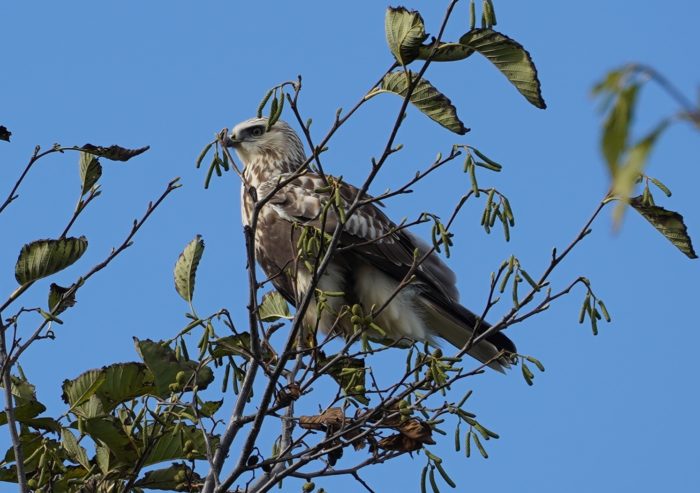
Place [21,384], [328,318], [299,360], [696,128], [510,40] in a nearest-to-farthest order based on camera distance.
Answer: [696,128] < [510,40] < [21,384] < [299,360] < [328,318]

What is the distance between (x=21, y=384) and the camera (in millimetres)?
3234

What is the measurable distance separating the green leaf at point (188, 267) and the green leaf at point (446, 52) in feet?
3.48

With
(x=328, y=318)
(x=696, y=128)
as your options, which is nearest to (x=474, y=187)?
(x=696, y=128)

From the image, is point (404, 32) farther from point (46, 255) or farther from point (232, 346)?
point (46, 255)

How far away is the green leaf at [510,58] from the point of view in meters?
2.53

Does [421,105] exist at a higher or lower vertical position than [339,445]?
higher

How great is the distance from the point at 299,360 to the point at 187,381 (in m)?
0.78

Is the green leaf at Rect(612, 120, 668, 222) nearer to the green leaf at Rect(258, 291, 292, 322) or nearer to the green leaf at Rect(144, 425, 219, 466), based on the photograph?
the green leaf at Rect(144, 425, 219, 466)

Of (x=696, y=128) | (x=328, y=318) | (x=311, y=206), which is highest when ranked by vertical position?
(x=311, y=206)

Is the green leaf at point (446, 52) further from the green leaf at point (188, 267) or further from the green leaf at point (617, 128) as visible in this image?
the green leaf at point (617, 128)

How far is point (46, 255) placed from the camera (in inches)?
116

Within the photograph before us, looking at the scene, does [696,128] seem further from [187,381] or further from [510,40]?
[187,381]

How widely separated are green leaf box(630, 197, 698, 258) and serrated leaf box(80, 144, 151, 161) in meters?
1.46

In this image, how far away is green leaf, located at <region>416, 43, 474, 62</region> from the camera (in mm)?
2531
